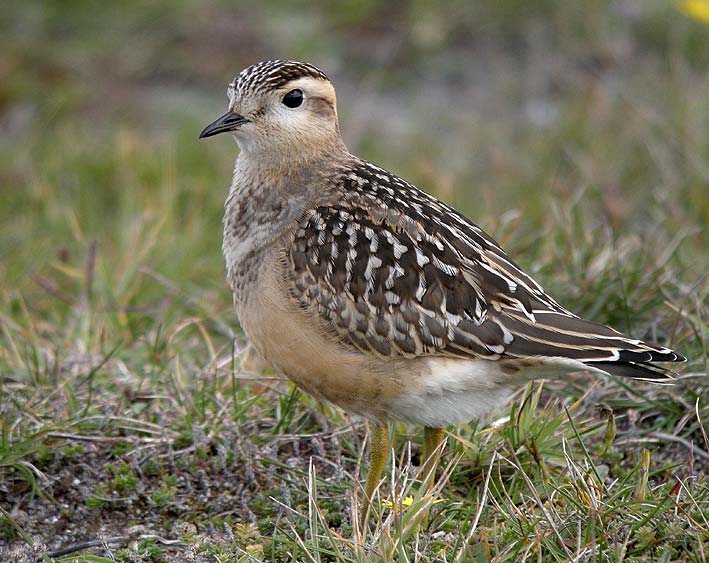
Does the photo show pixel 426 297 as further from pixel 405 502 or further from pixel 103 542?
pixel 103 542

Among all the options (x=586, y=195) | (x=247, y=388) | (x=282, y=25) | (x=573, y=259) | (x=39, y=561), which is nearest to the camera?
(x=39, y=561)

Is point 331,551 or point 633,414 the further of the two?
point 633,414

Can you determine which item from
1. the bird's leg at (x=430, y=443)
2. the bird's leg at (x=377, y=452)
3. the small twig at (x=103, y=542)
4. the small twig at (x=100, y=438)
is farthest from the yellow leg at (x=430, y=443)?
the small twig at (x=100, y=438)

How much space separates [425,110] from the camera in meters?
10.8

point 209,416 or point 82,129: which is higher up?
point 82,129

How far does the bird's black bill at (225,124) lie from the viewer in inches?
215

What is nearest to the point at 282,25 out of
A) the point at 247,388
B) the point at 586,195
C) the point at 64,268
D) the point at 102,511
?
the point at 586,195

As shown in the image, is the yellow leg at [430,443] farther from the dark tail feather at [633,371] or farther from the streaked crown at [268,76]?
the streaked crown at [268,76]

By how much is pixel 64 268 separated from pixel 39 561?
2.64 meters

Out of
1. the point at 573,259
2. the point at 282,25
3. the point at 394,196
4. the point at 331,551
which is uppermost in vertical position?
the point at 282,25

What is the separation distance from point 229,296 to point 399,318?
7.82 ft

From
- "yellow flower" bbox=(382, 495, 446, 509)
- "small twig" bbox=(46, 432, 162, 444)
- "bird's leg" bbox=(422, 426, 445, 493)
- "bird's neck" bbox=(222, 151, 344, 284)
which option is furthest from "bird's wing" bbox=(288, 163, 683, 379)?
"small twig" bbox=(46, 432, 162, 444)

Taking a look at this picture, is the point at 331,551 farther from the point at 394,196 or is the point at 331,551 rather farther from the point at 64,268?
the point at 64,268

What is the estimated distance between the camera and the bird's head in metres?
5.50
